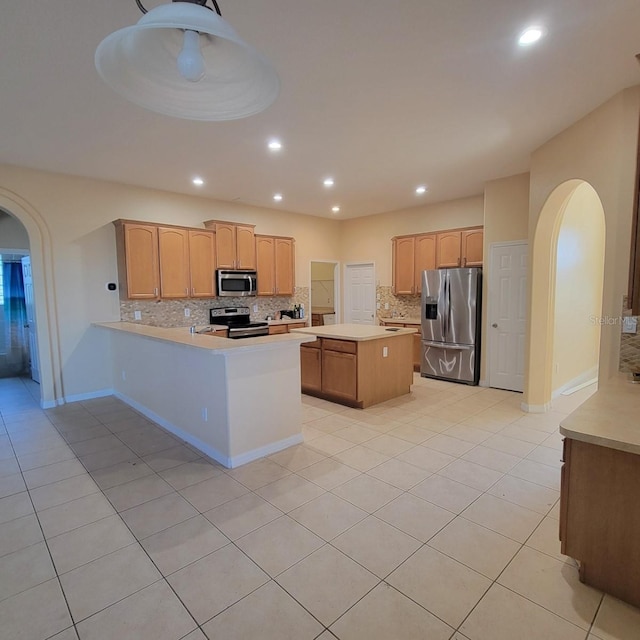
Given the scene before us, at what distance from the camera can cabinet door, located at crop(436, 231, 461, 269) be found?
19.4 ft

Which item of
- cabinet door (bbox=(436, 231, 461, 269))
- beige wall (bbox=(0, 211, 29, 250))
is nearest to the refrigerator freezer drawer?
cabinet door (bbox=(436, 231, 461, 269))

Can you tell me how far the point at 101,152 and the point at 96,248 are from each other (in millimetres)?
1474

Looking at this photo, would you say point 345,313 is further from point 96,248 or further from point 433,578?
point 433,578

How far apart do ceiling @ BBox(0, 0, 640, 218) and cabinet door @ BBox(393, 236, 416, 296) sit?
1836mm

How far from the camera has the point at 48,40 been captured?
2.14 meters

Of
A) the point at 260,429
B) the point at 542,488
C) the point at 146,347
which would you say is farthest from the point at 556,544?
the point at 146,347

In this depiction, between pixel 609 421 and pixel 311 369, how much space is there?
139 inches

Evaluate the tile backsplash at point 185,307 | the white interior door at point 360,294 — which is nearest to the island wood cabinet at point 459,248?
the white interior door at point 360,294

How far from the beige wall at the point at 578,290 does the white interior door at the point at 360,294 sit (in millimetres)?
3435

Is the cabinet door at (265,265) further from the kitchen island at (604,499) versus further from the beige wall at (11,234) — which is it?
the kitchen island at (604,499)

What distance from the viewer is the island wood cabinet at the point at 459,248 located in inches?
225

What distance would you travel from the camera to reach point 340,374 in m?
4.52

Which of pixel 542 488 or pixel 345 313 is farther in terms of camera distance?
pixel 345 313

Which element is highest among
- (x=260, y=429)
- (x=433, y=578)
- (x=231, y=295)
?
(x=231, y=295)
